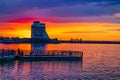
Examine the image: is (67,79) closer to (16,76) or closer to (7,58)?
(16,76)

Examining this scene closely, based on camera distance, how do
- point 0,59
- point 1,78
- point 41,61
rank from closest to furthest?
point 1,78 < point 0,59 < point 41,61

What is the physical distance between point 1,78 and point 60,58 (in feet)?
109

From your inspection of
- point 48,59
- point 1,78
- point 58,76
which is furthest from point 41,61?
point 1,78

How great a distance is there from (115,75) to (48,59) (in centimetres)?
2605

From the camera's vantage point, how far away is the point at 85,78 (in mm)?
49406

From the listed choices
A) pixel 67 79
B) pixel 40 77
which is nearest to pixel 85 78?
pixel 67 79

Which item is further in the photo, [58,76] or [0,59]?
[0,59]

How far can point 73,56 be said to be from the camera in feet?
259

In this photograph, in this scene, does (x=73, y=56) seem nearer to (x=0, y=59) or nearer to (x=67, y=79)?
(x=0, y=59)

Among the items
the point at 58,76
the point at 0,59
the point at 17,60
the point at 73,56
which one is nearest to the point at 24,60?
the point at 17,60

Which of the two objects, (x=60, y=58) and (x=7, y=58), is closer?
(x=7, y=58)

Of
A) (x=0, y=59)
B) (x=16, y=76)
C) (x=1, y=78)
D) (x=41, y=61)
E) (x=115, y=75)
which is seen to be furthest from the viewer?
(x=41, y=61)

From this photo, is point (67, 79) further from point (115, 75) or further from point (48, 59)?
point (48, 59)

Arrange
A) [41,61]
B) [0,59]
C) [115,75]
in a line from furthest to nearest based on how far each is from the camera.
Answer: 1. [41,61]
2. [0,59]
3. [115,75]
